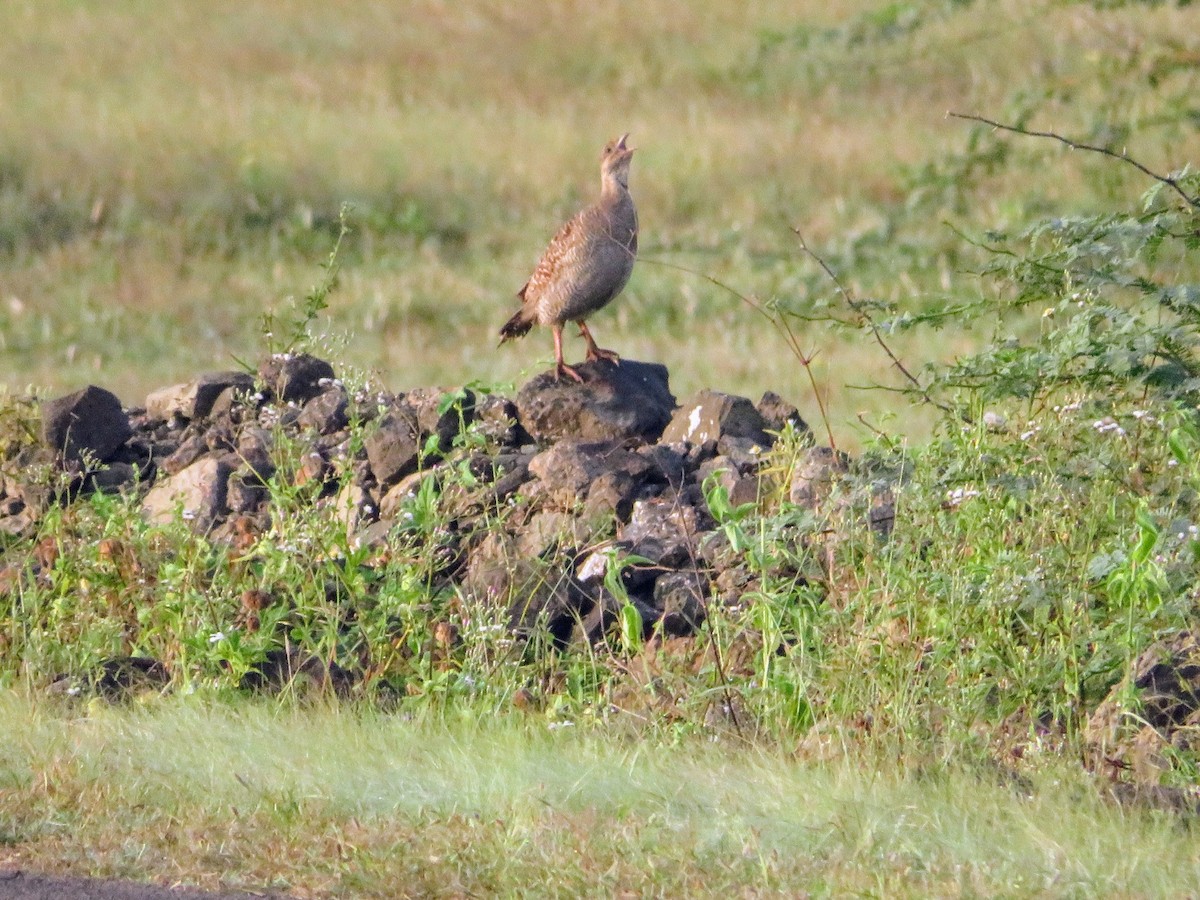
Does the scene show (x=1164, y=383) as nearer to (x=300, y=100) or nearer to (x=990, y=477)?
(x=990, y=477)

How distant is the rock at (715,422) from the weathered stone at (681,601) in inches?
39.8

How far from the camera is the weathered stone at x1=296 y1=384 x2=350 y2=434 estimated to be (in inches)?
301

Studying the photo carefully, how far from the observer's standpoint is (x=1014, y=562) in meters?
5.62

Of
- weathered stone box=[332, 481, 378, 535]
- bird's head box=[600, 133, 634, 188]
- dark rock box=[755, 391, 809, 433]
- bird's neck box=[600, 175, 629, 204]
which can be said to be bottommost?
weathered stone box=[332, 481, 378, 535]

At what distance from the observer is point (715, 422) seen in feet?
24.2

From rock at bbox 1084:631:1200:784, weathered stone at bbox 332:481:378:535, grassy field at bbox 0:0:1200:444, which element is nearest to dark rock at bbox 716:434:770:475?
weathered stone at bbox 332:481:378:535

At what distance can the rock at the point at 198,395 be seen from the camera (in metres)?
8.03

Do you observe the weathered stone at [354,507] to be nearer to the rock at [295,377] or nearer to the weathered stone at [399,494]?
Answer: the weathered stone at [399,494]

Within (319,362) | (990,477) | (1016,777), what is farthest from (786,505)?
(319,362)

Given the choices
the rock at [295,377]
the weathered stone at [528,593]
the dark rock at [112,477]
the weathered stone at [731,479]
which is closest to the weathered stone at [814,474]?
the weathered stone at [731,479]

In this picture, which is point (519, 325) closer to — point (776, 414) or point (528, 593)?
point (776, 414)

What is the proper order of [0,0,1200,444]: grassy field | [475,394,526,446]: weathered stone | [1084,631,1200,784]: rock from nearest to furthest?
[1084,631,1200,784]: rock < [475,394,526,446]: weathered stone < [0,0,1200,444]: grassy field

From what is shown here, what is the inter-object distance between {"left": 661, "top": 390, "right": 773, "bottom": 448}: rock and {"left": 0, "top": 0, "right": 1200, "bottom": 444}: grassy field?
4.14 metres

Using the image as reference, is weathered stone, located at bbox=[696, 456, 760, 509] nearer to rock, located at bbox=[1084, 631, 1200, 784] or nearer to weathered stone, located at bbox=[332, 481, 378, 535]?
weathered stone, located at bbox=[332, 481, 378, 535]
